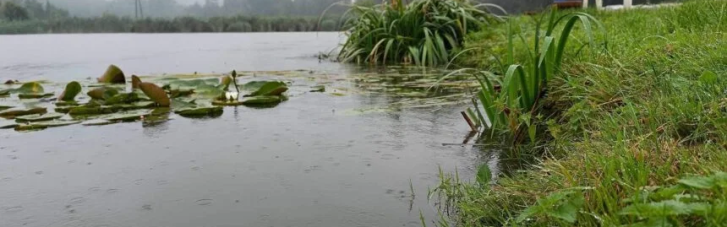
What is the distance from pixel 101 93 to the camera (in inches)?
103

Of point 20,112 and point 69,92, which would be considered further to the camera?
point 69,92

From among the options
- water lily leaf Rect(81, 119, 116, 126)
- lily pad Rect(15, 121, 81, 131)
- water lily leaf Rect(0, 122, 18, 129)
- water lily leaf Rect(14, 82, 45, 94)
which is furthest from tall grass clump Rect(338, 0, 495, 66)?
water lily leaf Rect(0, 122, 18, 129)

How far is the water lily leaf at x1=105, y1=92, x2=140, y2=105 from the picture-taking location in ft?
8.40

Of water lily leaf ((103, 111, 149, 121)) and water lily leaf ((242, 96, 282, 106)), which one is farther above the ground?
water lily leaf ((242, 96, 282, 106))

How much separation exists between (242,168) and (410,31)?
365cm

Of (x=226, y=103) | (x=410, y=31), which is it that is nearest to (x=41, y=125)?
(x=226, y=103)

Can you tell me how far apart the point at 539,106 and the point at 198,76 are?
251 cm

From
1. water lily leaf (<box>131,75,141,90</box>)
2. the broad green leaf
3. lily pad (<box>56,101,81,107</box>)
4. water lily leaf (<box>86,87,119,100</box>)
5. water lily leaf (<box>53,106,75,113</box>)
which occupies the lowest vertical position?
the broad green leaf

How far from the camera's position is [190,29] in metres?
14.4

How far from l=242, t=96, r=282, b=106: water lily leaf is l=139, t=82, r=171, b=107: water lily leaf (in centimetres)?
33

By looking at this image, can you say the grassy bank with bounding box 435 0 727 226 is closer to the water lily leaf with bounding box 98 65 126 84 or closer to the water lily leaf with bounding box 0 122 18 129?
the water lily leaf with bounding box 0 122 18 129

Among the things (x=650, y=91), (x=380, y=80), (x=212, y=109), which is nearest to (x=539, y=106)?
(x=650, y=91)

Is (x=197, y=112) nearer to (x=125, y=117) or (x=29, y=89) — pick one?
(x=125, y=117)

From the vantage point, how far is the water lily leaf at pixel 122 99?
256 centimetres
